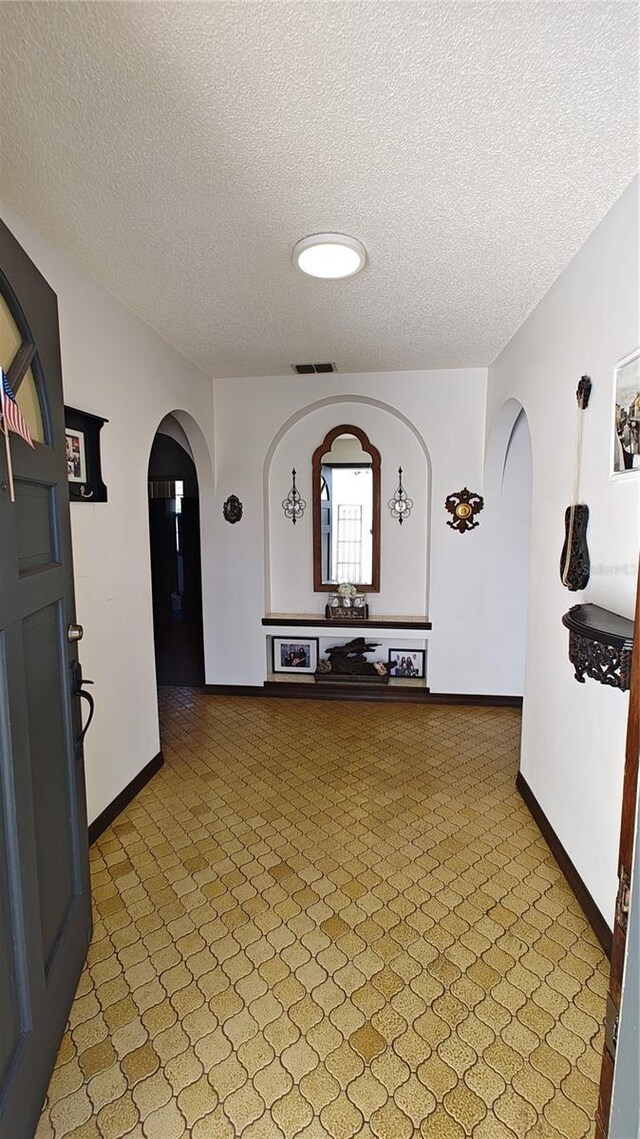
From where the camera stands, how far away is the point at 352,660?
444cm

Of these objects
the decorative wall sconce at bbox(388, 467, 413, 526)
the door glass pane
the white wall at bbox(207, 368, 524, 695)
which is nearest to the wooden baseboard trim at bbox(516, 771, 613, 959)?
the white wall at bbox(207, 368, 524, 695)

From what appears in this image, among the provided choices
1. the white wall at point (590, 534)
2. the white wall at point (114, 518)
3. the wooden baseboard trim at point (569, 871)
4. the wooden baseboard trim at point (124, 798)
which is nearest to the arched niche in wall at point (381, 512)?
the white wall at point (114, 518)

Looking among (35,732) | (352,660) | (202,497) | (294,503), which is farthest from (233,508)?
(35,732)

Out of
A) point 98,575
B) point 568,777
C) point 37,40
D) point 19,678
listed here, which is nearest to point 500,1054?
point 568,777

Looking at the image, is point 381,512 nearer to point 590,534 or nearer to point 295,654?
point 295,654

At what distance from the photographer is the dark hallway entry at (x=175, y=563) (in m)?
4.47

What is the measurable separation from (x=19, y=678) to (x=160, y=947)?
130 centimetres

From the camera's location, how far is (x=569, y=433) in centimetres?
223

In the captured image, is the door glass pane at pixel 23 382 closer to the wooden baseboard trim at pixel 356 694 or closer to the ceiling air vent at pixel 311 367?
the ceiling air vent at pixel 311 367

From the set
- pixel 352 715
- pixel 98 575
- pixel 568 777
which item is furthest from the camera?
pixel 352 715

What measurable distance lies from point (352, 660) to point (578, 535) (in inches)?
106

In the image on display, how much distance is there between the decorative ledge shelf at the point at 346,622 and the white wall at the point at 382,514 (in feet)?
0.32

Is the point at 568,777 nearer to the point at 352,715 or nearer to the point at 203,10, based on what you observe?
the point at 352,715

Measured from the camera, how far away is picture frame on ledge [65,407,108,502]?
2.30 meters
